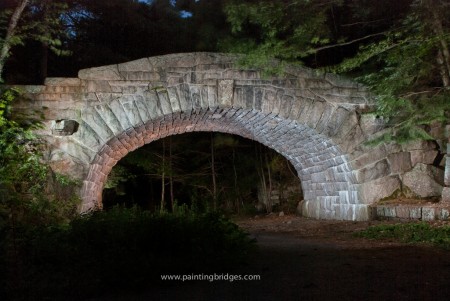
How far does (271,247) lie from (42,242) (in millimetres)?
2853

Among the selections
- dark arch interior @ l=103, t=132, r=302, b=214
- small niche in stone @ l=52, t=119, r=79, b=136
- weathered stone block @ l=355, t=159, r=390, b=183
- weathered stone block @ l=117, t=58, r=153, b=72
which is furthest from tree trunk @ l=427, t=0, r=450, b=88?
dark arch interior @ l=103, t=132, r=302, b=214

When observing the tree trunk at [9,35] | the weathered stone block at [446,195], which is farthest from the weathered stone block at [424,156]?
the tree trunk at [9,35]

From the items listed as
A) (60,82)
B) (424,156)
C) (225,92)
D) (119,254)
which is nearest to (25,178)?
(60,82)

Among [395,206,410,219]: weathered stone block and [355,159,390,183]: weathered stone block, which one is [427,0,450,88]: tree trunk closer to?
[355,159,390,183]: weathered stone block

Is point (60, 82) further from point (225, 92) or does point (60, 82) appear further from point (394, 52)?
point (394, 52)

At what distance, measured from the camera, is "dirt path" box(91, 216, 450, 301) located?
9.74 feet

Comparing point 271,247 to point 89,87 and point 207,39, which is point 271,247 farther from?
point 207,39

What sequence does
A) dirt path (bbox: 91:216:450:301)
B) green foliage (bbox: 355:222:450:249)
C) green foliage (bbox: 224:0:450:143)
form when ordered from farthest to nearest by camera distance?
green foliage (bbox: 224:0:450:143)
green foliage (bbox: 355:222:450:249)
dirt path (bbox: 91:216:450:301)

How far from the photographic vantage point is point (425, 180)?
8289 millimetres

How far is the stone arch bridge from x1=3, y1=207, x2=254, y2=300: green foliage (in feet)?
10.6

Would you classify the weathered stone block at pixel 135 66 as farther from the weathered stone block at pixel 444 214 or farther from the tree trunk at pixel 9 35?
the weathered stone block at pixel 444 214

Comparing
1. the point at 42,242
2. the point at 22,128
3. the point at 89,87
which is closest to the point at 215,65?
the point at 89,87

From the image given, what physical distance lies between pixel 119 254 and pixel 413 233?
4.32 meters

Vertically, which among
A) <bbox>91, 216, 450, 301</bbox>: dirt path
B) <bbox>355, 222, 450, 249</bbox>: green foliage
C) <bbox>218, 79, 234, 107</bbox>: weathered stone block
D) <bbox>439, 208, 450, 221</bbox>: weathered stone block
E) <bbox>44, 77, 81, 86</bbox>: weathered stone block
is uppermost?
<bbox>44, 77, 81, 86</bbox>: weathered stone block
